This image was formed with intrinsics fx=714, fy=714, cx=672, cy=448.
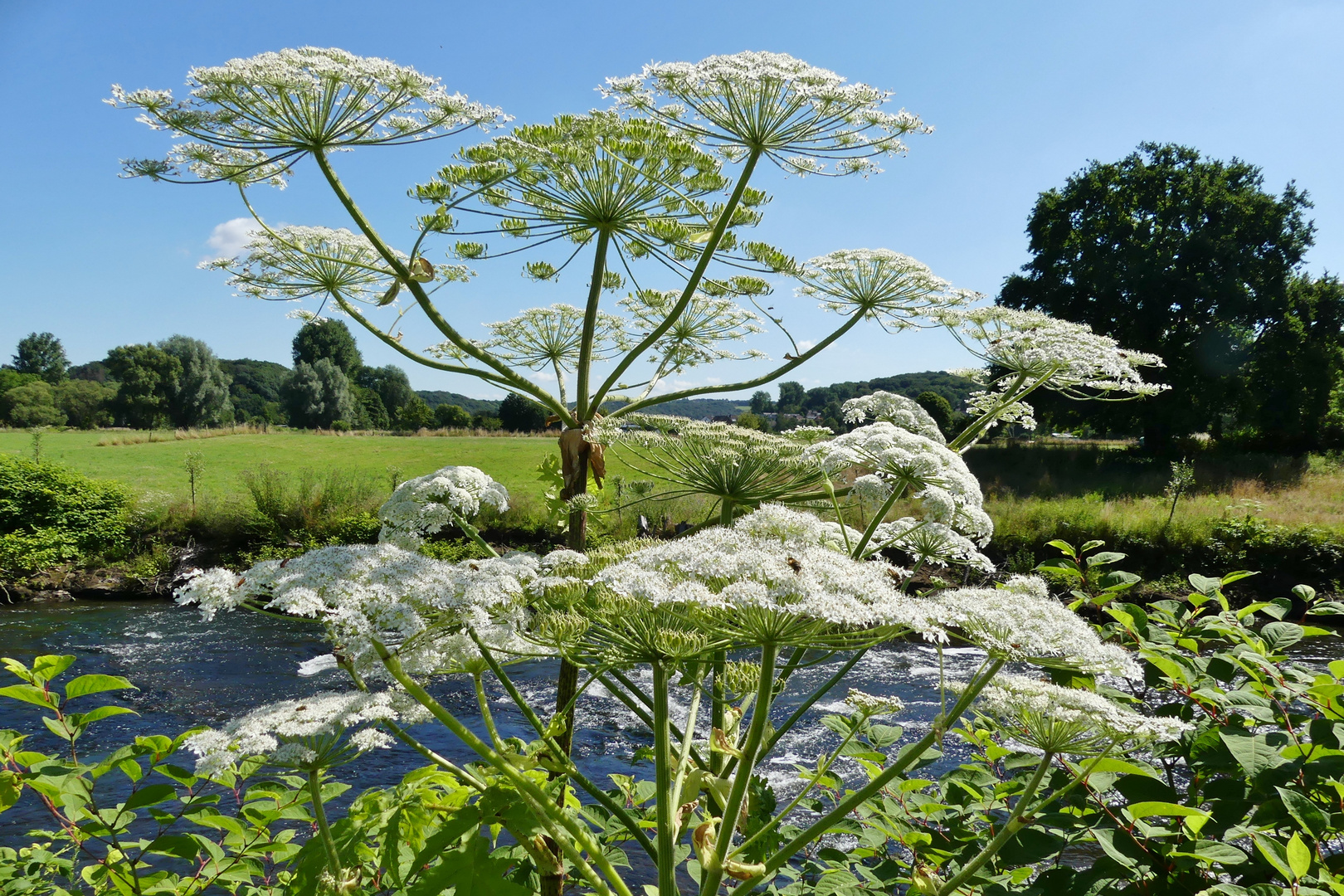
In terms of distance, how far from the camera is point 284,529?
74.4 feet

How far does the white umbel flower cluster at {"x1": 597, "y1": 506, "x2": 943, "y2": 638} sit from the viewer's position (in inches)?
63.5

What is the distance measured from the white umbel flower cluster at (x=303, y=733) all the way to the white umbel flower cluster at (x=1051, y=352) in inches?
107

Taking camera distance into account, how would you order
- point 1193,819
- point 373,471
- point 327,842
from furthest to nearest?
1. point 373,471
2. point 327,842
3. point 1193,819

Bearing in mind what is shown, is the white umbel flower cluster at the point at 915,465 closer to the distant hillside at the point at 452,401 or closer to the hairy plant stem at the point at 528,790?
the hairy plant stem at the point at 528,790

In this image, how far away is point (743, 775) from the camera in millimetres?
1763

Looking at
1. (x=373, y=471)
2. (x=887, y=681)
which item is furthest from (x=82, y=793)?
(x=373, y=471)

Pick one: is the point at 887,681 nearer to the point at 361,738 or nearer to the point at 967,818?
the point at 967,818

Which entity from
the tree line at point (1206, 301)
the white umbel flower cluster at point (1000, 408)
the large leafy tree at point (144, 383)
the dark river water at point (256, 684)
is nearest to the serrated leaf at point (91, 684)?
the white umbel flower cluster at point (1000, 408)

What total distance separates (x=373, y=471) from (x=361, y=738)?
33.2 meters

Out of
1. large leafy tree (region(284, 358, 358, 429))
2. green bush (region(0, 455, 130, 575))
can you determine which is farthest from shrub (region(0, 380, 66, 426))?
green bush (region(0, 455, 130, 575))

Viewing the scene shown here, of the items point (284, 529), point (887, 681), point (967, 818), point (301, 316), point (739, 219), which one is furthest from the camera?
point (284, 529)

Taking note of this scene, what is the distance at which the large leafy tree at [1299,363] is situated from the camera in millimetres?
30328

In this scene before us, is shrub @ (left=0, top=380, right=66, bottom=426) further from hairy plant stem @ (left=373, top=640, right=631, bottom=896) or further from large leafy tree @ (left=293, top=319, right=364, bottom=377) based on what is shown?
hairy plant stem @ (left=373, top=640, right=631, bottom=896)

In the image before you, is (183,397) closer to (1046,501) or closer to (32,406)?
(32,406)
